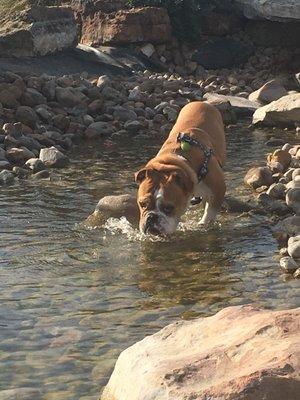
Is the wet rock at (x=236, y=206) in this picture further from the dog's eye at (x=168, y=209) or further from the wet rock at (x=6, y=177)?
the wet rock at (x=6, y=177)

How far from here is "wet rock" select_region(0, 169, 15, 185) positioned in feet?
39.4

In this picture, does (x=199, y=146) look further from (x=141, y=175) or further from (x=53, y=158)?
(x=53, y=158)

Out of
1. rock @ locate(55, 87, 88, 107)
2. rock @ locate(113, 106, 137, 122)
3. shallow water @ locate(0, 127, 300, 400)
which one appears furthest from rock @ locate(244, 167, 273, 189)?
rock @ locate(55, 87, 88, 107)

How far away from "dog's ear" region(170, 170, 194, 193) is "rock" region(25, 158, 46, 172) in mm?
5068

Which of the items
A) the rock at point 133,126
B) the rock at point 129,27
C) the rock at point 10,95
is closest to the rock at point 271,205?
the rock at point 133,126

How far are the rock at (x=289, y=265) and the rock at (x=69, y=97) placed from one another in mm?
10887

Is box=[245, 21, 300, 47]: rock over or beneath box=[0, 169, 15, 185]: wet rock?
beneath

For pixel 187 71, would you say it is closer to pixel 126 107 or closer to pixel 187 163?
pixel 126 107

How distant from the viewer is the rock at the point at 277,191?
1027 cm

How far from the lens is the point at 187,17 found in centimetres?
2781

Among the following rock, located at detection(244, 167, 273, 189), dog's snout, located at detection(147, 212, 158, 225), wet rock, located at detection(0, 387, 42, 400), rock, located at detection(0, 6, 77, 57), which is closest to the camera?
wet rock, located at detection(0, 387, 42, 400)

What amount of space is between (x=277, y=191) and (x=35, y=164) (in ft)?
14.2

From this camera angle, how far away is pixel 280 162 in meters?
12.3

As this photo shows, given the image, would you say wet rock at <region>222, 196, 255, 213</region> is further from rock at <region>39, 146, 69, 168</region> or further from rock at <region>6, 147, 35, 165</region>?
rock at <region>6, 147, 35, 165</region>
